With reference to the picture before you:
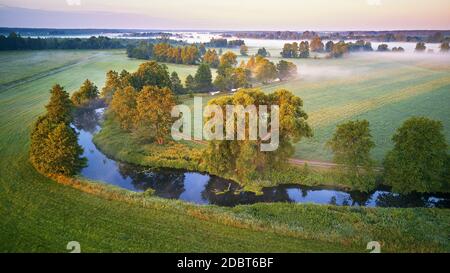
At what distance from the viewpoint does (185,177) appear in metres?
31.8

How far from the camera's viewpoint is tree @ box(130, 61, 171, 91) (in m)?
49.4

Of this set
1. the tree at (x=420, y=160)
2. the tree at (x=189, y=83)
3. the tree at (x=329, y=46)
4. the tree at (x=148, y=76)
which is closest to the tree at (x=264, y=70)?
the tree at (x=329, y=46)

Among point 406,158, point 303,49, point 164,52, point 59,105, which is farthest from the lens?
point 303,49

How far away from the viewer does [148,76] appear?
50.2 metres

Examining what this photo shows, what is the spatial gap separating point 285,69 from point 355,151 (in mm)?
42990

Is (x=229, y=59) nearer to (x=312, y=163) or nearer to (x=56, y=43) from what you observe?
(x=56, y=43)

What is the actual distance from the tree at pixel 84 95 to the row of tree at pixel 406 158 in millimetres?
35506

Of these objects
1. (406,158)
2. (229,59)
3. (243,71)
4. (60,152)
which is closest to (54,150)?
(60,152)

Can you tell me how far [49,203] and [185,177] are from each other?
11178mm

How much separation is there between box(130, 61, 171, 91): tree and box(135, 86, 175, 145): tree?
42.1 feet

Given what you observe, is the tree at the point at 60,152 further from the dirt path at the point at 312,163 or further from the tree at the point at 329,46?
the tree at the point at 329,46

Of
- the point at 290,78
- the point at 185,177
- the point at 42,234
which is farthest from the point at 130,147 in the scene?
the point at 290,78

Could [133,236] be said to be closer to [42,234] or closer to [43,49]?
[42,234]

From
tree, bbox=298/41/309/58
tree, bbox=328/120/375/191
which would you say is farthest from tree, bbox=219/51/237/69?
tree, bbox=328/120/375/191
